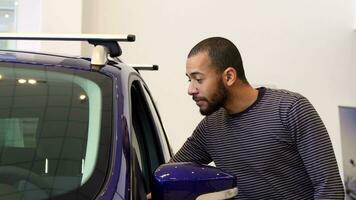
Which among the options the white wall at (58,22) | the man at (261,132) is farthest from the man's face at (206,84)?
the white wall at (58,22)

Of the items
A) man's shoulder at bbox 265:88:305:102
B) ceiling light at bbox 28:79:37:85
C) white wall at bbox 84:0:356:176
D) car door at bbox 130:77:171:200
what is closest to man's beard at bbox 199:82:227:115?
man's shoulder at bbox 265:88:305:102

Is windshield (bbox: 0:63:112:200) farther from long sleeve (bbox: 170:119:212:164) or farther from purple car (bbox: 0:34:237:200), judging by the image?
long sleeve (bbox: 170:119:212:164)

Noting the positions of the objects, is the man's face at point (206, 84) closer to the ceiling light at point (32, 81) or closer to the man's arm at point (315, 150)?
the man's arm at point (315, 150)

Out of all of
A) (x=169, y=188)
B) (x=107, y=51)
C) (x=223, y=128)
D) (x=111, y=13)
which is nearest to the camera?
(x=169, y=188)

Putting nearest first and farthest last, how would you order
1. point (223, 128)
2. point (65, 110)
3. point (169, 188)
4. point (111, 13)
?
point (169, 188)
point (65, 110)
point (223, 128)
point (111, 13)

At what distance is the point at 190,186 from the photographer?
111cm

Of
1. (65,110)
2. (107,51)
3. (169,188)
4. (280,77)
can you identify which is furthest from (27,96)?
(280,77)

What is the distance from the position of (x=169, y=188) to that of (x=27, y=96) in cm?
46

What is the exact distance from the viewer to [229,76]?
163cm

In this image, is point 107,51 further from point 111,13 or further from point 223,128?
point 111,13

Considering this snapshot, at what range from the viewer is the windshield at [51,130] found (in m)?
1.08

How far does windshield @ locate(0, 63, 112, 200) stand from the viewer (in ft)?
3.55

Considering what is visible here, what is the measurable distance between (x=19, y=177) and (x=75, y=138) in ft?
0.51

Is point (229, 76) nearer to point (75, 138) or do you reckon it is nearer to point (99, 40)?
point (99, 40)
